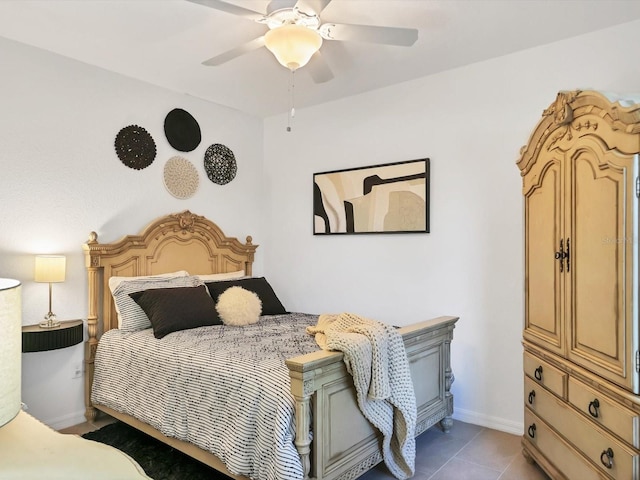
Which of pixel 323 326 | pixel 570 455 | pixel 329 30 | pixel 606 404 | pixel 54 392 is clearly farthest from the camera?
pixel 54 392

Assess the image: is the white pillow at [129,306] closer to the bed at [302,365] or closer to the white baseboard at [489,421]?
→ the bed at [302,365]

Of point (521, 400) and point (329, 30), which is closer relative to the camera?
point (329, 30)

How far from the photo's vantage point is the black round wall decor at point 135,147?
3.51 meters

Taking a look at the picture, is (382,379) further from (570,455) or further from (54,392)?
(54,392)

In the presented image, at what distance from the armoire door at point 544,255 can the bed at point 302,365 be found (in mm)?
641

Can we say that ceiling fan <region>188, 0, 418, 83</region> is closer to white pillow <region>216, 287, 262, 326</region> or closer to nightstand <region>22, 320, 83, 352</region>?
white pillow <region>216, 287, 262, 326</region>

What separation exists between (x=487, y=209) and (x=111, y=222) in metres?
2.89

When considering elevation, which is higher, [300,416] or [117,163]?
[117,163]

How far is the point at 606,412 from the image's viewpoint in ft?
5.98

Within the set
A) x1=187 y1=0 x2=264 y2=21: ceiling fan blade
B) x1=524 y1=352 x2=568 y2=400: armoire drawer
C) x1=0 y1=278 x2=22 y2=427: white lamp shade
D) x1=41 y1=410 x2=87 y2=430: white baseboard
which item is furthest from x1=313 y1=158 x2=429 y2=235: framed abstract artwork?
x1=0 y1=278 x2=22 y2=427: white lamp shade

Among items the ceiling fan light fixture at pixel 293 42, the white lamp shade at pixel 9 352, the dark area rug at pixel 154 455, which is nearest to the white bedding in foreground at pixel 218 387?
the dark area rug at pixel 154 455

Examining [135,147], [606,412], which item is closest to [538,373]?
[606,412]

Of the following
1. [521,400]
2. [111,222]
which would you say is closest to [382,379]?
[521,400]

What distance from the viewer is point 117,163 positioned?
3.49 m
